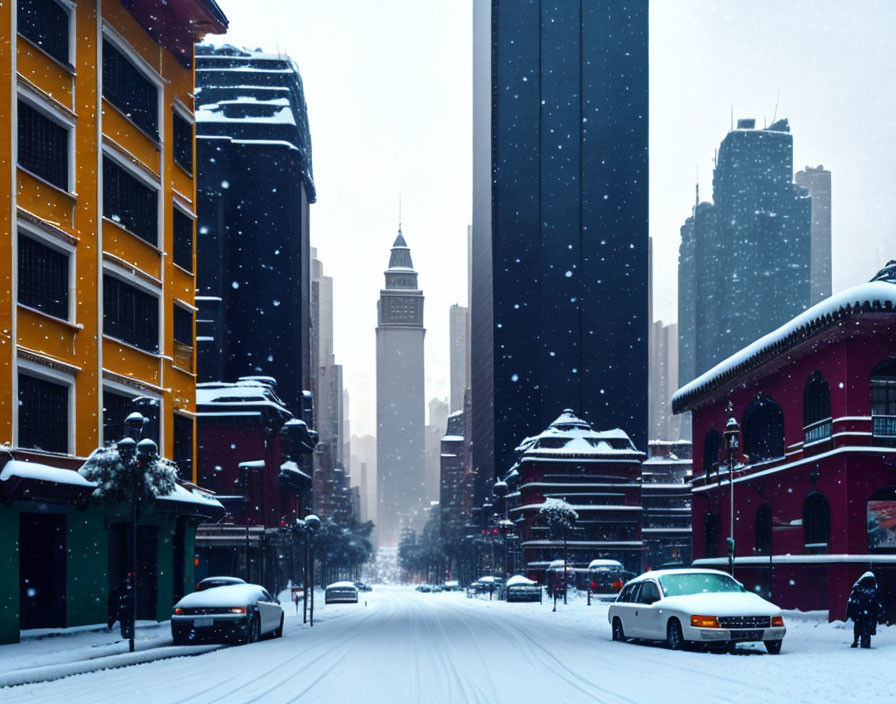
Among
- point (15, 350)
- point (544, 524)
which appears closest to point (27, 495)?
point (15, 350)

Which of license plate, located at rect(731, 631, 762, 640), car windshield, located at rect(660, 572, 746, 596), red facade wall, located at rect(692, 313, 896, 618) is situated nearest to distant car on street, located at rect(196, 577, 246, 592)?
car windshield, located at rect(660, 572, 746, 596)

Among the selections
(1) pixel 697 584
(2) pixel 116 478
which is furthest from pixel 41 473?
(1) pixel 697 584

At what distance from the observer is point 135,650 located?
22891mm

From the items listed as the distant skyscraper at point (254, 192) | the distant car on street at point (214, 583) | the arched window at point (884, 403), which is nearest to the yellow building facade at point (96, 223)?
the distant car on street at point (214, 583)

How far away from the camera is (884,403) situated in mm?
33250

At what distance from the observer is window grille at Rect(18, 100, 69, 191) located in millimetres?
27406

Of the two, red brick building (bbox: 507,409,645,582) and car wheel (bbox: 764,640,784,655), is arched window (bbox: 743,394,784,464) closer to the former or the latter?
car wheel (bbox: 764,640,784,655)

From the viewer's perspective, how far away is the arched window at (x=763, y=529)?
41.7 meters

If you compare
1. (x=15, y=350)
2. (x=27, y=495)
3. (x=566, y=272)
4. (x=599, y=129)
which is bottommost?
(x=27, y=495)

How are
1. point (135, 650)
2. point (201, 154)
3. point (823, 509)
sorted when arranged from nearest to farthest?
1. point (135, 650)
2. point (823, 509)
3. point (201, 154)

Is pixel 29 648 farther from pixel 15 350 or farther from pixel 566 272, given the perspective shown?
pixel 566 272

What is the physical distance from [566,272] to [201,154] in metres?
61.6

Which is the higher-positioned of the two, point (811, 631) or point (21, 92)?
point (21, 92)

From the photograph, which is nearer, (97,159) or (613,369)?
(97,159)
